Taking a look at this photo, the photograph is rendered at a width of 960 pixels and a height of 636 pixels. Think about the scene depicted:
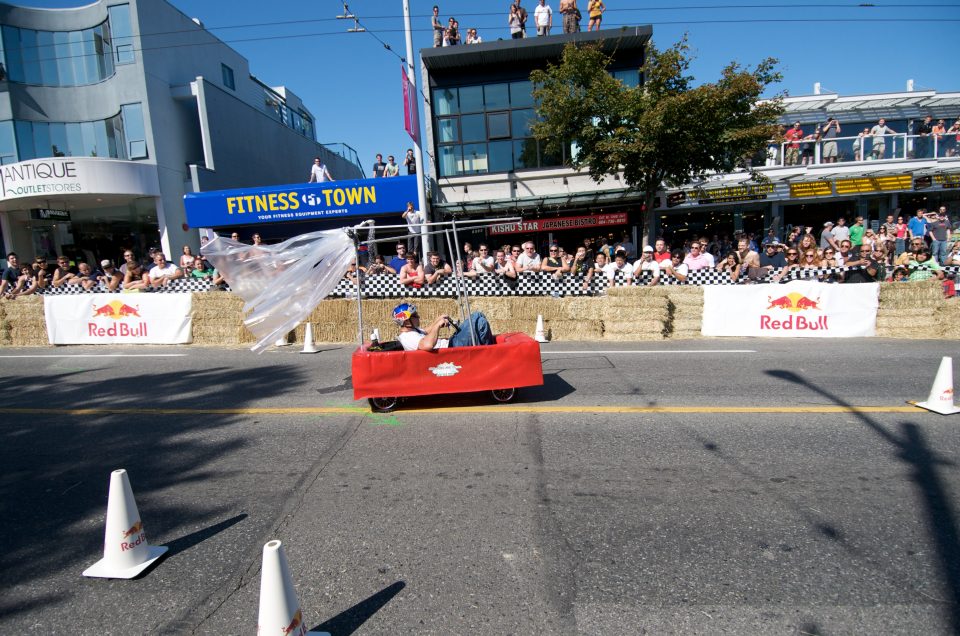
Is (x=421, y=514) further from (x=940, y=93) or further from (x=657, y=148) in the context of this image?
(x=940, y=93)

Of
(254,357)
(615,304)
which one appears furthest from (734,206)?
(254,357)

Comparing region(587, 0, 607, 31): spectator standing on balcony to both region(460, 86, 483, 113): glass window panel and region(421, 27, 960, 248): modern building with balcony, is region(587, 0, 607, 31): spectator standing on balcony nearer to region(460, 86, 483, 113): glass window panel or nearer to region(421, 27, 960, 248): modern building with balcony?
region(421, 27, 960, 248): modern building with balcony

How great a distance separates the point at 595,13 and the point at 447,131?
7066 millimetres

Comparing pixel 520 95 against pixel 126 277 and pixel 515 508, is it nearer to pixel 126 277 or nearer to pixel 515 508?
pixel 126 277

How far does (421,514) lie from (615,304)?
7531mm

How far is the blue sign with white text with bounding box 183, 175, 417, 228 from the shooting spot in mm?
19062

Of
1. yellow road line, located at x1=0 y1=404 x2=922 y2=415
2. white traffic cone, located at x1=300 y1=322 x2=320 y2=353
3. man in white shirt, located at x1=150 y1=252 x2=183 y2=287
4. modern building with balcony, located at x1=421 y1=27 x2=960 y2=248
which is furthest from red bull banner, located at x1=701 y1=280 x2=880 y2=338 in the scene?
man in white shirt, located at x1=150 y1=252 x2=183 y2=287

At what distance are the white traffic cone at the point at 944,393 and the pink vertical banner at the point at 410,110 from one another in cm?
1404

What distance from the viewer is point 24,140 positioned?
22.1 meters

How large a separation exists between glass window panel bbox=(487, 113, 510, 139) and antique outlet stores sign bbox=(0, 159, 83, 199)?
15999 millimetres

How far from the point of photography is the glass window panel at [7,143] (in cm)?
2194

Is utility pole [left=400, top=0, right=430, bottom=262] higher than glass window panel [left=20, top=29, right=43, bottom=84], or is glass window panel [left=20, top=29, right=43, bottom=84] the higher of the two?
glass window panel [left=20, top=29, right=43, bottom=84]

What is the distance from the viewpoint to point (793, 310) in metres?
10.1

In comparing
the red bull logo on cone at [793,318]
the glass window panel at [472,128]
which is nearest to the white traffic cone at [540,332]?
the red bull logo on cone at [793,318]
